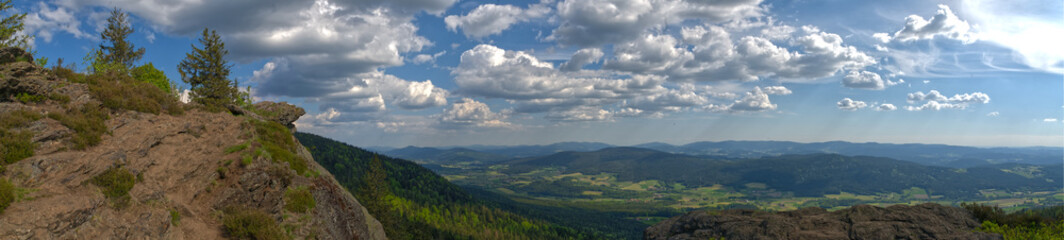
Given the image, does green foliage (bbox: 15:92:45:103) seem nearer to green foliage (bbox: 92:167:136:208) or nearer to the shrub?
the shrub

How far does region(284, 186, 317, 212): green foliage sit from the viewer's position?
24.6 m

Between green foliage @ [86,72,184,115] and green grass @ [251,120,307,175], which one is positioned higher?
green foliage @ [86,72,184,115]

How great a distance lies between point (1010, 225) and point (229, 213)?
4458 cm

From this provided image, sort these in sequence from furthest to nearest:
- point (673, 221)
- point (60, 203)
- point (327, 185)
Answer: point (673, 221)
point (327, 185)
point (60, 203)

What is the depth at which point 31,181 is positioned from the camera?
59.0ft

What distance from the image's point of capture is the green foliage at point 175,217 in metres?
20.3

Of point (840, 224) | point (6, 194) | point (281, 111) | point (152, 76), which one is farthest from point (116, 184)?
point (840, 224)

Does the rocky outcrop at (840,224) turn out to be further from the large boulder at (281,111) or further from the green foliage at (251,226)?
the large boulder at (281,111)

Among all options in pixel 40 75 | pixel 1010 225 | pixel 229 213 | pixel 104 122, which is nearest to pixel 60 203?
pixel 229 213

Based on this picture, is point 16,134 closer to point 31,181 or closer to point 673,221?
point 31,181

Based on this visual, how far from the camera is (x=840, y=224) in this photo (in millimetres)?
25438

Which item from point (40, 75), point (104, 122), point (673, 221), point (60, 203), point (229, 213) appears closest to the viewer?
point (60, 203)

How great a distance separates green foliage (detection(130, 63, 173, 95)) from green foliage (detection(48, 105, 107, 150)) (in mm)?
18605

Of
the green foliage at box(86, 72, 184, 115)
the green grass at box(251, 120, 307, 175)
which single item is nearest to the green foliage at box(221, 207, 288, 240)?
the green grass at box(251, 120, 307, 175)
